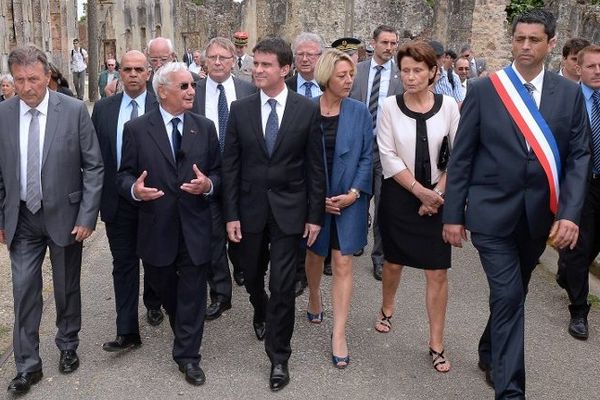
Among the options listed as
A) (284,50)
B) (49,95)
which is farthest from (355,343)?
(49,95)

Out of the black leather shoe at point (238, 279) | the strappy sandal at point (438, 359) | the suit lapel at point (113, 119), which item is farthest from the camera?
the black leather shoe at point (238, 279)

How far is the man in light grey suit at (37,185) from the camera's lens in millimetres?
4223

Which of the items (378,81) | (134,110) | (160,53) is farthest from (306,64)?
(134,110)

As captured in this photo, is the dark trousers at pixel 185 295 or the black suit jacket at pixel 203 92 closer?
the dark trousers at pixel 185 295

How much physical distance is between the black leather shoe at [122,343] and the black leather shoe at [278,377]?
3.86 ft

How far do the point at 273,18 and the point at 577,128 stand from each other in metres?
34.5

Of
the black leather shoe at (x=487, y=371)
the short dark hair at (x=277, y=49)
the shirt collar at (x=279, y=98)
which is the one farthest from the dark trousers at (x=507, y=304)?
the short dark hair at (x=277, y=49)

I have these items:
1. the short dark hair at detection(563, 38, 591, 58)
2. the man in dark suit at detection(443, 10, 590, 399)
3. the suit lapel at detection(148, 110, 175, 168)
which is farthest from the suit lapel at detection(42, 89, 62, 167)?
the short dark hair at detection(563, 38, 591, 58)

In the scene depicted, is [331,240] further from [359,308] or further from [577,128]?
[577,128]

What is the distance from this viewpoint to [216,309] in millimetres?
5680

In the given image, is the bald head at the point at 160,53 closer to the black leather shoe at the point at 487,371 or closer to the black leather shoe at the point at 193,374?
the black leather shoe at the point at 193,374

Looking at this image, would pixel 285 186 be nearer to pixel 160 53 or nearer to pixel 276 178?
pixel 276 178

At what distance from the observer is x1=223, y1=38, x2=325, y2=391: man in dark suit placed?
442 cm

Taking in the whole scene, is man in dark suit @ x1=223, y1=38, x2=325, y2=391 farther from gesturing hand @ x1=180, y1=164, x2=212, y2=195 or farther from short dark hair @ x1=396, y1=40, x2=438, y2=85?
short dark hair @ x1=396, y1=40, x2=438, y2=85
